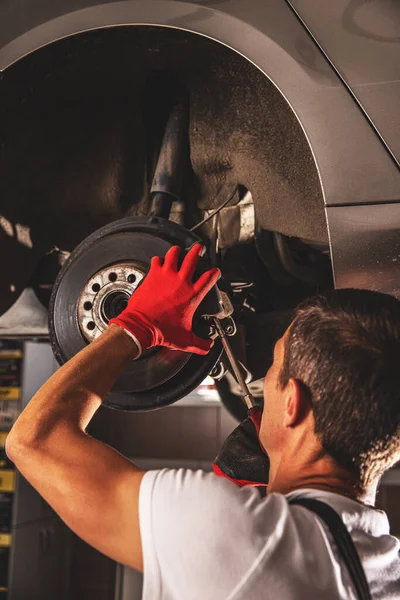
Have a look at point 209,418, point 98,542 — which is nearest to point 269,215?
point 98,542

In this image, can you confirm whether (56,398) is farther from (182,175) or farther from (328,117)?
(182,175)

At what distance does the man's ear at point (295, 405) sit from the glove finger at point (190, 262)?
0.27m

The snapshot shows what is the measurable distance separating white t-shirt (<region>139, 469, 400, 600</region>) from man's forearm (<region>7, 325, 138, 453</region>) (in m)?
0.14

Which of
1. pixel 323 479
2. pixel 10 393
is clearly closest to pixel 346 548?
pixel 323 479

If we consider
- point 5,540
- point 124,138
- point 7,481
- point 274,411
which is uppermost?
point 124,138

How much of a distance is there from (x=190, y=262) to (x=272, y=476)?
1.16 feet

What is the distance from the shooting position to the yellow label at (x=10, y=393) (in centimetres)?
354

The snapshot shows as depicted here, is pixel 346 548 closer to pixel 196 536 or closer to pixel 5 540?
pixel 196 536

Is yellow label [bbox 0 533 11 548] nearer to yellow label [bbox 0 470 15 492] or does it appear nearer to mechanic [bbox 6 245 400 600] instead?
yellow label [bbox 0 470 15 492]

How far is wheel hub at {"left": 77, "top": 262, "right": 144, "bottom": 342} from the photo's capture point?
1033mm

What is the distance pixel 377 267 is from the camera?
901 mm

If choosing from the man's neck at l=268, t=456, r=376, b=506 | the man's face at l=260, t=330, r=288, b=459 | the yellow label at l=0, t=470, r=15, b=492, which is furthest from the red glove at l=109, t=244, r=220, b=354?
the yellow label at l=0, t=470, r=15, b=492

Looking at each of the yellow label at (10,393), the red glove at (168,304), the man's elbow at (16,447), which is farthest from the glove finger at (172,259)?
the yellow label at (10,393)

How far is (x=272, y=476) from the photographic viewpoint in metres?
0.80
